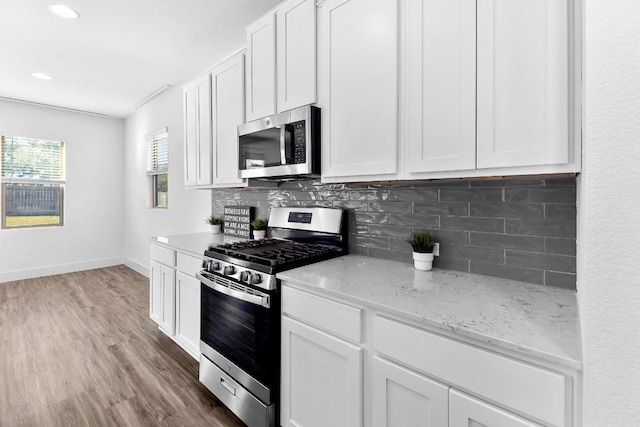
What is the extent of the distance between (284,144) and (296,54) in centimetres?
57

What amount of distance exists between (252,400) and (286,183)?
159cm

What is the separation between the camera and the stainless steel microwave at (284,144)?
187cm

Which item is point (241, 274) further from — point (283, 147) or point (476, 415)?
point (476, 415)

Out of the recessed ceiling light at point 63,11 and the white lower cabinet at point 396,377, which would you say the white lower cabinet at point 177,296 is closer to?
the white lower cabinet at point 396,377

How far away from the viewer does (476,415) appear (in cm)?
98

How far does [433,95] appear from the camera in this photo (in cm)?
140

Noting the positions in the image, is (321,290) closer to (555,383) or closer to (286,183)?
(555,383)

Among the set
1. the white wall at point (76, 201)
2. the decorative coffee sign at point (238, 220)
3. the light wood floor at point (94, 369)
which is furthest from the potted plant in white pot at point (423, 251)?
the white wall at point (76, 201)

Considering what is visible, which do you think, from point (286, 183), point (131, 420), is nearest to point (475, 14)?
point (286, 183)

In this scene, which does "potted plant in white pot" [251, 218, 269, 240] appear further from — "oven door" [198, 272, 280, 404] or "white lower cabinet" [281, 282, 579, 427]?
"white lower cabinet" [281, 282, 579, 427]

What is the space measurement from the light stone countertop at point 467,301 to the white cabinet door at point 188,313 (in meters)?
1.12

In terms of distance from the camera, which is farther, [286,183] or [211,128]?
[211,128]

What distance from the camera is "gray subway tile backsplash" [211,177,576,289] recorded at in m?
1.39

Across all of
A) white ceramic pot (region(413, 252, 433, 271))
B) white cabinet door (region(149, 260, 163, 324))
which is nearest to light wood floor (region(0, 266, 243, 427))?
white cabinet door (region(149, 260, 163, 324))
